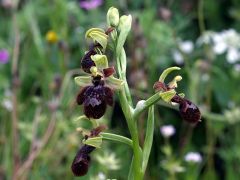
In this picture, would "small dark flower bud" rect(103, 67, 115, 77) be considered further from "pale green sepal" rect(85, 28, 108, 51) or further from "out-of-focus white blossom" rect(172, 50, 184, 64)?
"out-of-focus white blossom" rect(172, 50, 184, 64)

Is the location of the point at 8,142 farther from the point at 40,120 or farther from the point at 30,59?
the point at 30,59

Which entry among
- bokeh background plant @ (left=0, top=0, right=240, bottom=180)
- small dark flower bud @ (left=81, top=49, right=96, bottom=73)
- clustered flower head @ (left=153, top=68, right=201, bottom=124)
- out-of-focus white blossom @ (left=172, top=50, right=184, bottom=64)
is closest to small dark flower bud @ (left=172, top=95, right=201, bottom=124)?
clustered flower head @ (left=153, top=68, right=201, bottom=124)

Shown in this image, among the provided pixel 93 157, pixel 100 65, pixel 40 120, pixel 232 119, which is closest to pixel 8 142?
pixel 40 120

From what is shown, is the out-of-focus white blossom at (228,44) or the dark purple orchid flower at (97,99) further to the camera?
the out-of-focus white blossom at (228,44)

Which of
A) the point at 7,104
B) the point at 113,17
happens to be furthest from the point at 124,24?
the point at 7,104

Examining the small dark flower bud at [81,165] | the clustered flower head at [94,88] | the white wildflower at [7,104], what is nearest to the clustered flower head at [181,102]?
the clustered flower head at [94,88]

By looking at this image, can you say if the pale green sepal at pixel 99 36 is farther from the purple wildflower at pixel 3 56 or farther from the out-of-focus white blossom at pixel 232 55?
the out-of-focus white blossom at pixel 232 55
